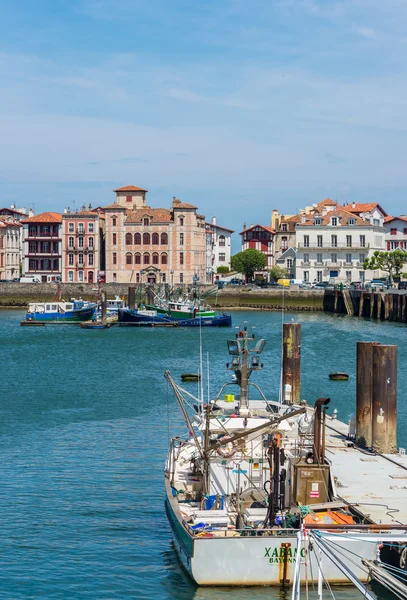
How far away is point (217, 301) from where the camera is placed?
427 feet

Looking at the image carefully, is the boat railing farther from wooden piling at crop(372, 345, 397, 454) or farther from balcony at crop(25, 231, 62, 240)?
balcony at crop(25, 231, 62, 240)

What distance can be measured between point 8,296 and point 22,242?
25.9m

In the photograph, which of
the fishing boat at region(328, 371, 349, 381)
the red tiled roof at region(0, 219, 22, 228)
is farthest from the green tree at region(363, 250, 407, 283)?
the fishing boat at region(328, 371, 349, 381)

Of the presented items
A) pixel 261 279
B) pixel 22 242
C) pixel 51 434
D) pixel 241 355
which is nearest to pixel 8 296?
pixel 22 242

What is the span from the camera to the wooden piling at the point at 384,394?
97.8 ft

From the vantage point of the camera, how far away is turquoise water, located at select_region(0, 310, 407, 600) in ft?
77.3

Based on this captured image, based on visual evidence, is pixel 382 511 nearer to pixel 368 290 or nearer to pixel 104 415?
pixel 104 415

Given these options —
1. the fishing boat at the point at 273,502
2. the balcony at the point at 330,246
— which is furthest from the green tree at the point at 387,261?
the fishing boat at the point at 273,502

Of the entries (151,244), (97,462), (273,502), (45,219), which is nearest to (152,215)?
(151,244)

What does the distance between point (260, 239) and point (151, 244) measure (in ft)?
127

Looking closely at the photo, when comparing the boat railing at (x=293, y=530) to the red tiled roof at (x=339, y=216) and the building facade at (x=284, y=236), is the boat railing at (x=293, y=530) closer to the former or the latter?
the red tiled roof at (x=339, y=216)

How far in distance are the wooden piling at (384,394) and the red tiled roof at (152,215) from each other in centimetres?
11069

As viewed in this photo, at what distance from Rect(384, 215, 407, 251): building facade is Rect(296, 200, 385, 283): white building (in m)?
13.7

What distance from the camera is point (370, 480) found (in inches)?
1006
